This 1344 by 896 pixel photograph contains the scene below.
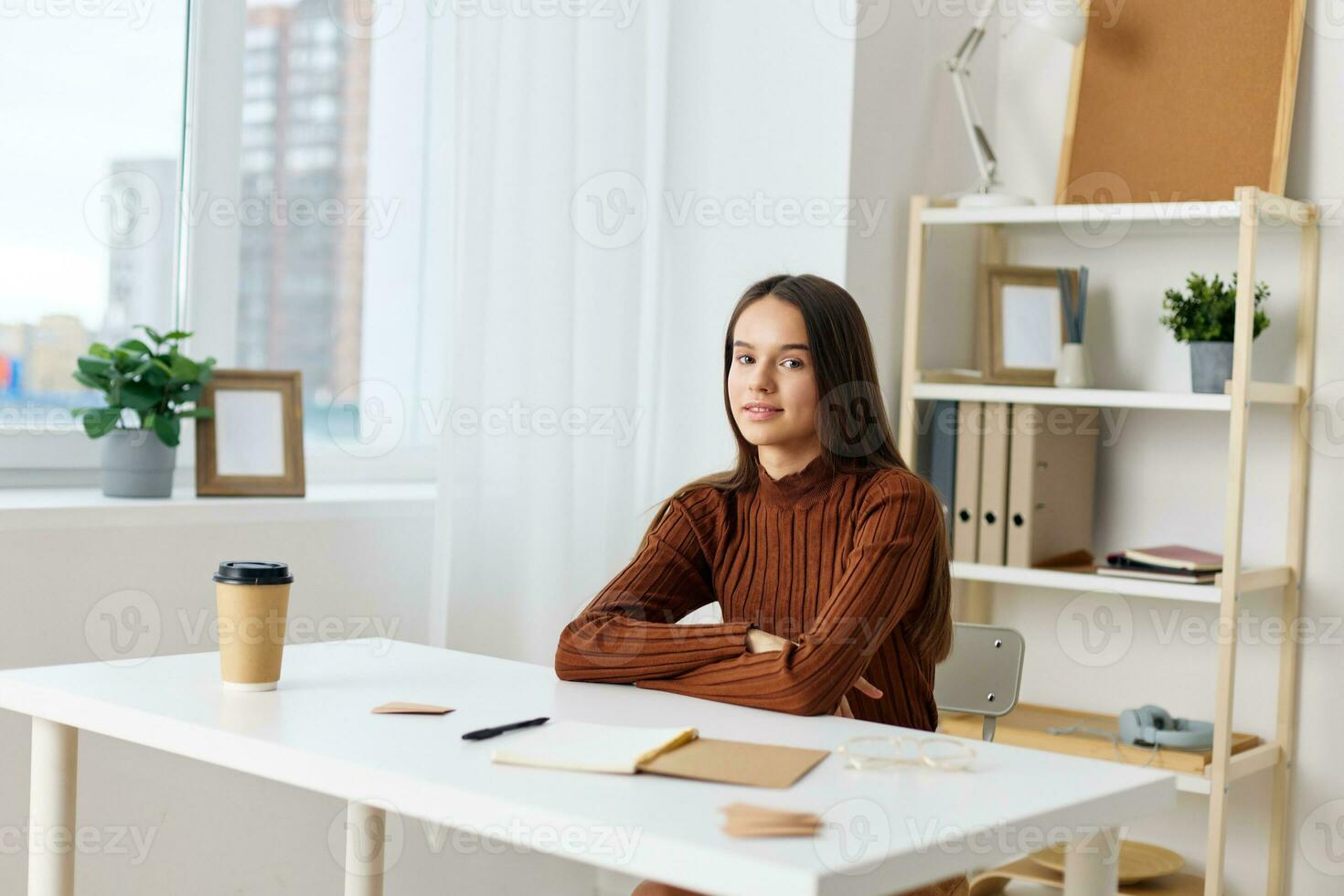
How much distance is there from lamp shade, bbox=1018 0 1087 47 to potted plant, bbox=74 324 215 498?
1666mm

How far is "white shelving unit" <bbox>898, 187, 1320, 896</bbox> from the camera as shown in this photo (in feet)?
7.93

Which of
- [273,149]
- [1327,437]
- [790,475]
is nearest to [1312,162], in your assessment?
[1327,437]

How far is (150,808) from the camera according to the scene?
7.16ft

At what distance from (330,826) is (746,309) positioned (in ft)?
3.96

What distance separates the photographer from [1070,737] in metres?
2.63

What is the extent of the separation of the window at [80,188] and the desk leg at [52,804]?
39.0 inches

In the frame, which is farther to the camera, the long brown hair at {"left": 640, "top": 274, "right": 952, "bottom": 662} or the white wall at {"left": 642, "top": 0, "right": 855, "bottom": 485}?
the white wall at {"left": 642, "top": 0, "right": 855, "bottom": 485}

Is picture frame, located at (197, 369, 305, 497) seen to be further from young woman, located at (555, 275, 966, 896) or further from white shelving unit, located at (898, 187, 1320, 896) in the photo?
white shelving unit, located at (898, 187, 1320, 896)

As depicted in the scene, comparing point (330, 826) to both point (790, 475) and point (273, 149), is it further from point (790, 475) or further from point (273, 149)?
point (273, 149)

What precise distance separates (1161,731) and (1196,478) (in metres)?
0.53

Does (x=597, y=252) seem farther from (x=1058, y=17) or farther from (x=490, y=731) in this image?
(x=490, y=731)

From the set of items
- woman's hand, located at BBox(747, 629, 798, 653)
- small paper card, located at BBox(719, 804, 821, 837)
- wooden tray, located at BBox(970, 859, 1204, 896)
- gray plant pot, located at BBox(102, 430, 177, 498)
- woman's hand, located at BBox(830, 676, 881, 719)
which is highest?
gray plant pot, located at BBox(102, 430, 177, 498)

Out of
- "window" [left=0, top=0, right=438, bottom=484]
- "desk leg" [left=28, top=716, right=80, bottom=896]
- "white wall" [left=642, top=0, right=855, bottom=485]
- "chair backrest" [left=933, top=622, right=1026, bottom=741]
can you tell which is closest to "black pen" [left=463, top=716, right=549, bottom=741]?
"desk leg" [left=28, top=716, right=80, bottom=896]

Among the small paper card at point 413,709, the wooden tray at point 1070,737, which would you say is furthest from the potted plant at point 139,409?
the wooden tray at point 1070,737
